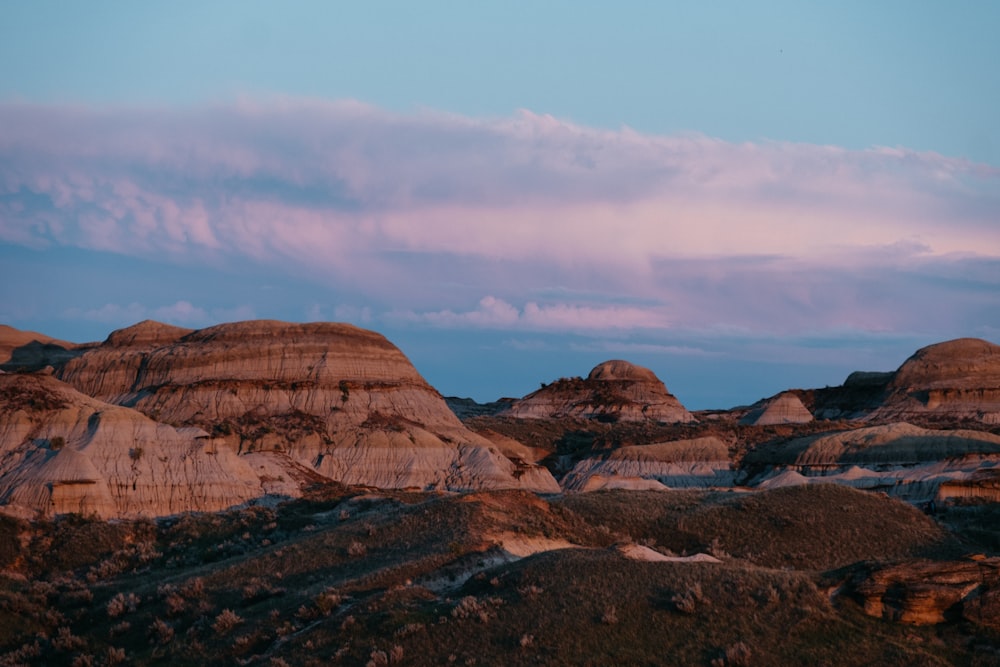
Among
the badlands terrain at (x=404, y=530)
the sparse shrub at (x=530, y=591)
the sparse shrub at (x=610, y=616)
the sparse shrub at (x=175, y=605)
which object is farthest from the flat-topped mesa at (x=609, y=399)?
the sparse shrub at (x=610, y=616)

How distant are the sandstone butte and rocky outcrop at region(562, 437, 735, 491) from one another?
621 inches

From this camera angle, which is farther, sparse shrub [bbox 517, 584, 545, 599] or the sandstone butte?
the sandstone butte

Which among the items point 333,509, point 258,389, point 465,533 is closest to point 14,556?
point 333,509

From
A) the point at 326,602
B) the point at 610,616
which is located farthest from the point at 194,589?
the point at 610,616

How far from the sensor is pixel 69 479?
60.2 meters

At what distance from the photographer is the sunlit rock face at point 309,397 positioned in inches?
3462

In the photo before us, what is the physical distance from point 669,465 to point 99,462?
61.3 metres

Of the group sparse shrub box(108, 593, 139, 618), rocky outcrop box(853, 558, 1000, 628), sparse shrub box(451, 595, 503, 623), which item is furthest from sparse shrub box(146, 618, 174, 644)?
rocky outcrop box(853, 558, 1000, 628)

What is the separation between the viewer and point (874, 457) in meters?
104

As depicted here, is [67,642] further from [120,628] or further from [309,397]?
[309,397]

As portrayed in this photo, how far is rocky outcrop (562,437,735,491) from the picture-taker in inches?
4311

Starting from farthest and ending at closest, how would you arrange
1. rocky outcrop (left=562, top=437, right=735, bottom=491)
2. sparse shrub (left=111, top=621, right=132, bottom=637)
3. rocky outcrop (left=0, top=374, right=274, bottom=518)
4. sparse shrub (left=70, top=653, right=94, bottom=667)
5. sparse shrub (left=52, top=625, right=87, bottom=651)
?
1. rocky outcrop (left=562, top=437, right=735, bottom=491)
2. rocky outcrop (left=0, top=374, right=274, bottom=518)
3. sparse shrub (left=111, top=621, right=132, bottom=637)
4. sparse shrub (left=52, top=625, right=87, bottom=651)
5. sparse shrub (left=70, top=653, right=94, bottom=667)

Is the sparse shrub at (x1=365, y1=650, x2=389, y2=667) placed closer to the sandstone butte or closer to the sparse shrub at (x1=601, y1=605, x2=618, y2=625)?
the sparse shrub at (x1=601, y1=605, x2=618, y2=625)

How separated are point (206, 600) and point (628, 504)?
1979cm
